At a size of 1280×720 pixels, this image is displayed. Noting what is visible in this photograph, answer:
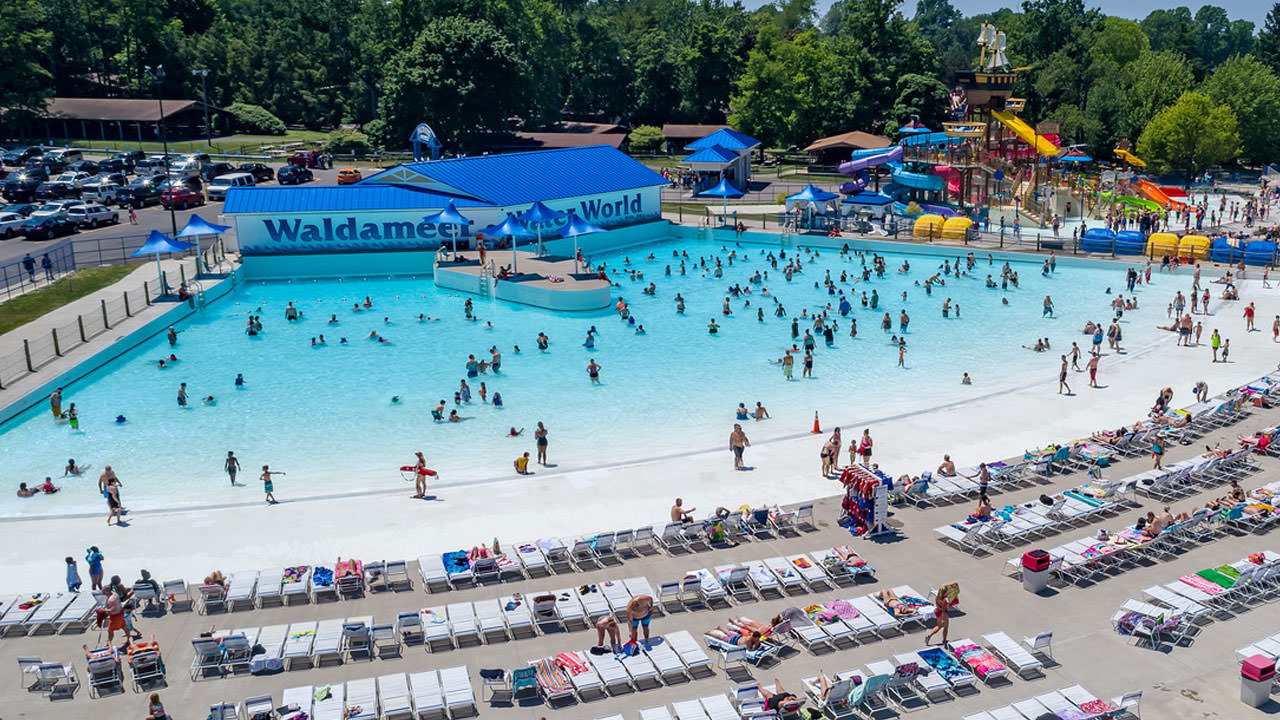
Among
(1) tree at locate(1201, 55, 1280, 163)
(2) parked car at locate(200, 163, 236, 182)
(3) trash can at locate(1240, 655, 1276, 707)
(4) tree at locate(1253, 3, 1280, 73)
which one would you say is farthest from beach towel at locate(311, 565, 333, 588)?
(4) tree at locate(1253, 3, 1280, 73)

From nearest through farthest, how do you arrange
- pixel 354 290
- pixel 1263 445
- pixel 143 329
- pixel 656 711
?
pixel 656 711 < pixel 1263 445 < pixel 143 329 < pixel 354 290

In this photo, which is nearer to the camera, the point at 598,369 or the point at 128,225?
the point at 598,369

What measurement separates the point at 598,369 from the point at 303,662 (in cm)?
1848

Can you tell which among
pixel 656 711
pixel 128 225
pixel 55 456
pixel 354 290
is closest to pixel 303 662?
pixel 656 711

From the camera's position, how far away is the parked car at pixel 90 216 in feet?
173

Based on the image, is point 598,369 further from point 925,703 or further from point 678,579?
point 925,703

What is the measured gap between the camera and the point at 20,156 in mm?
71938

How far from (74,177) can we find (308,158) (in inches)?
653

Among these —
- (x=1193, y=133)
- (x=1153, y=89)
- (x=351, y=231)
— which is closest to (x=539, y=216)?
(x=351, y=231)

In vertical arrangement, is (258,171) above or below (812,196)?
above

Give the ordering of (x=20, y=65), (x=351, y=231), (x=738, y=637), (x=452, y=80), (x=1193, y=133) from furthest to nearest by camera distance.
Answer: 1. (x=20, y=65)
2. (x=452, y=80)
3. (x=1193, y=133)
4. (x=351, y=231)
5. (x=738, y=637)

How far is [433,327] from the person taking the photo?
39.4 meters

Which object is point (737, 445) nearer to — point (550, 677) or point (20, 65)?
point (550, 677)

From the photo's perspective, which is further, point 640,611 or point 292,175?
point 292,175
